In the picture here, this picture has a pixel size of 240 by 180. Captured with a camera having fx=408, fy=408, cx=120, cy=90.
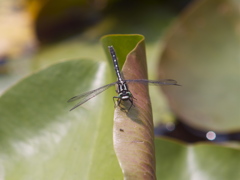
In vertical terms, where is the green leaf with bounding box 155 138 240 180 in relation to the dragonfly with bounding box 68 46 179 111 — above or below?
below

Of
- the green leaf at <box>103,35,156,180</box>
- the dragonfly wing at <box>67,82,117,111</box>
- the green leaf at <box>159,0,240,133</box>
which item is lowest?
the green leaf at <box>103,35,156,180</box>

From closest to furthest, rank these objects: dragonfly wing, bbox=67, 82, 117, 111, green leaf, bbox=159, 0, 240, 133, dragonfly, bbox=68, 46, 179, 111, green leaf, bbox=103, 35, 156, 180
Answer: green leaf, bbox=103, 35, 156, 180
dragonfly, bbox=68, 46, 179, 111
dragonfly wing, bbox=67, 82, 117, 111
green leaf, bbox=159, 0, 240, 133

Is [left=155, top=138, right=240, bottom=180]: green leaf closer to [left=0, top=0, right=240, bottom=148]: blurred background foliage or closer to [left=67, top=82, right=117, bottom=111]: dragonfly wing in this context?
[left=67, top=82, right=117, bottom=111]: dragonfly wing

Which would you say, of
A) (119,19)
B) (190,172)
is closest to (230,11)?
(119,19)

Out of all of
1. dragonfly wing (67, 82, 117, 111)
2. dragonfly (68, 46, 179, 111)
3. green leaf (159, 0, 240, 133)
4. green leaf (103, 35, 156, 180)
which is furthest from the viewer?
green leaf (159, 0, 240, 133)

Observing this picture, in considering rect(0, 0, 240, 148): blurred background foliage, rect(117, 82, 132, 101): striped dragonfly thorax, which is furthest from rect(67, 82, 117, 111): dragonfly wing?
rect(0, 0, 240, 148): blurred background foliage

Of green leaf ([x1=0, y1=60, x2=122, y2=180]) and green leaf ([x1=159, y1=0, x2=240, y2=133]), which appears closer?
green leaf ([x1=0, y1=60, x2=122, y2=180])

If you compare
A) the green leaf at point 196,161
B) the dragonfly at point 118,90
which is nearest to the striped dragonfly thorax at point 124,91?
the dragonfly at point 118,90
